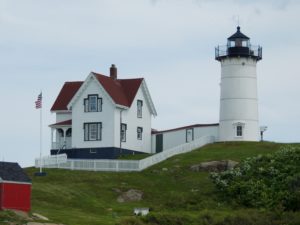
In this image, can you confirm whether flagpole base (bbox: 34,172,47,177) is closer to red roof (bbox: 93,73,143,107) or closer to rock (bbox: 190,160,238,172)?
rock (bbox: 190,160,238,172)

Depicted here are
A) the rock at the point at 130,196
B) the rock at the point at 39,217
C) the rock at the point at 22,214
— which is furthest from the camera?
the rock at the point at 130,196

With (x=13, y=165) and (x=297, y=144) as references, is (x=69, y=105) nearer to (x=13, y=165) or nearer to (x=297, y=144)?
(x=297, y=144)

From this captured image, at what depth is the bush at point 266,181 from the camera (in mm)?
60219

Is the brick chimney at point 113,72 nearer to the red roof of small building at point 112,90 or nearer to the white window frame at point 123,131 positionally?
the red roof of small building at point 112,90

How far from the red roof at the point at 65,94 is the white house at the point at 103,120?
12 cm

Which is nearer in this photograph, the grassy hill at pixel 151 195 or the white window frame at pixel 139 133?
the grassy hill at pixel 151 195

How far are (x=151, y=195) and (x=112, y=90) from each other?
59.8 ft

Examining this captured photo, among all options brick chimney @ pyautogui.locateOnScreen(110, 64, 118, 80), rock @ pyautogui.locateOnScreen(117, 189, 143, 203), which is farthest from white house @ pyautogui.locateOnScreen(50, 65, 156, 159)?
rock @ pyautogui.locateOnScreen(117, 189, 143, 203)

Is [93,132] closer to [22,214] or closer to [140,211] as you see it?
[140,211]

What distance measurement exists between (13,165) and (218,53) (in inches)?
1232

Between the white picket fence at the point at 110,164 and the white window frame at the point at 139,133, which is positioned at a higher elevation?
the white window frame at the point at 139,133

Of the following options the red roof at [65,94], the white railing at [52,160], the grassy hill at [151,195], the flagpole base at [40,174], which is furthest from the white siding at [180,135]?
the flagpole base at [40,174]

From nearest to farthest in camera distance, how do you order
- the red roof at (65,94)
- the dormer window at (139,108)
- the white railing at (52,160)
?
the white railing at (52,160), the dormer window at (139,108), the red roof at (65,94)

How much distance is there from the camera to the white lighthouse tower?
269ft
